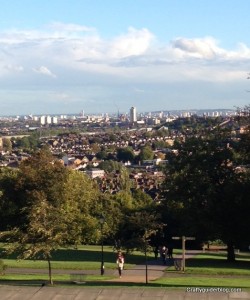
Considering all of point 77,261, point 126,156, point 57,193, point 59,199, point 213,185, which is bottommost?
point 126,156

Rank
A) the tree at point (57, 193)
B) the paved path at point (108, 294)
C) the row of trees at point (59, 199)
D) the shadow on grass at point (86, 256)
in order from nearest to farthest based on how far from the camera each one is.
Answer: the paved path at point (108, 294), the shadow on grass at point (86, 256), the tree at point (57, 193), the row of trees at point (59, 199)

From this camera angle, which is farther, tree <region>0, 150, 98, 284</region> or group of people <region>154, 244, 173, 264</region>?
tree <region>0, 150, 98, 284</region>

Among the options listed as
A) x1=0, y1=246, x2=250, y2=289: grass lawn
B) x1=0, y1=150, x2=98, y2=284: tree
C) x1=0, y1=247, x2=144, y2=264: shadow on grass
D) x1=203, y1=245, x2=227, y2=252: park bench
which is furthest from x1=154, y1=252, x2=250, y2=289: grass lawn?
x1=0, y1=150, x2=98, y2=284: tree

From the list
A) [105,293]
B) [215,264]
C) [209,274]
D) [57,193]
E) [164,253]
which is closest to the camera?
[105,293]

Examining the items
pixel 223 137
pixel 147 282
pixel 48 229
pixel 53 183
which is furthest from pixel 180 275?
pixel 53 183

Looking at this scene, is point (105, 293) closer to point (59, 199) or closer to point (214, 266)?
point (214, 266)

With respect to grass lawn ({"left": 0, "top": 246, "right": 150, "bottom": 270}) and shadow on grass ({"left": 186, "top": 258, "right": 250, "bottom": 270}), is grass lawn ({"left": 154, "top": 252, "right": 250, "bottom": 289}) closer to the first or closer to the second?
shadow on grass ({"left": 186, "top": 258, "right": 250, "bottom": 270})

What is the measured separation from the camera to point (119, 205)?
4966cm

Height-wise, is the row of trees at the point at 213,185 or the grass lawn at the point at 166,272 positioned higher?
the row of trees at the point at 213,185

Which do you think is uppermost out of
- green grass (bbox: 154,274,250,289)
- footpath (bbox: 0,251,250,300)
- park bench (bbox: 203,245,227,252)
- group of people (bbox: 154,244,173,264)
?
footpath (bbox: 0,251,250,300)

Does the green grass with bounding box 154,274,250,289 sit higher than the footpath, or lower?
lower

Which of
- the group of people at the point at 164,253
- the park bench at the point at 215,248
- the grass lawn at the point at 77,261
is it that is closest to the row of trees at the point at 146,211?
the grass lawn at the point at 77,261

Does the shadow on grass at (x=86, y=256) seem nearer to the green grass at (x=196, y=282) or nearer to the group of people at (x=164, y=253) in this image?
the group of people at (x=164, y=253)

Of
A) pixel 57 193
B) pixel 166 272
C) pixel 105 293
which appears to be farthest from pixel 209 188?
pixel 105 293
